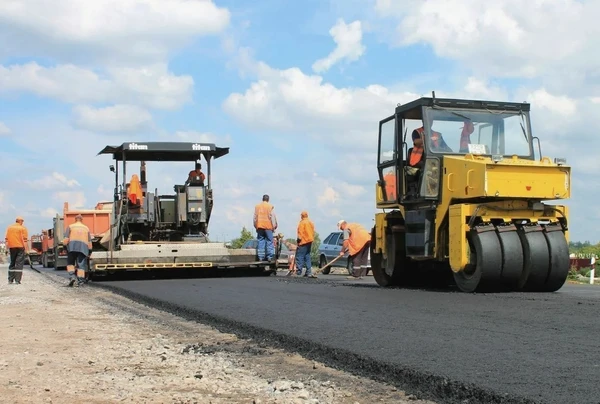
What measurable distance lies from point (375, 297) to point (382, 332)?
3423 mm

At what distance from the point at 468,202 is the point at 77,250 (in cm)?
815

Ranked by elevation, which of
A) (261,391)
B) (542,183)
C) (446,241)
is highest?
(542,183)

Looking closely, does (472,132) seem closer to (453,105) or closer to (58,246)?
(453,105)

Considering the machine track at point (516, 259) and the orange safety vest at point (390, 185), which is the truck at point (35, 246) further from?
the machine track at point (516, 259)

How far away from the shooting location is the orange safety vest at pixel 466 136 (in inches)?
429

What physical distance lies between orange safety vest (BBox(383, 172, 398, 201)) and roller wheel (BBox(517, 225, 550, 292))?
2265mm

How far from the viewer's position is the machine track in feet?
31.9

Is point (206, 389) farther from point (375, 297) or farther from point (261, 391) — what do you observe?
point (375, 297)

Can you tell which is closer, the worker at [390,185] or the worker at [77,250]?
the worker at [390,185]

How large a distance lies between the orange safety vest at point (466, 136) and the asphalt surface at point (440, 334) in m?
2.02

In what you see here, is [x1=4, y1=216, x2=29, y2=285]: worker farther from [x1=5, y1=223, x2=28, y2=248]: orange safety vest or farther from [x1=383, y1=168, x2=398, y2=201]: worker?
[x1=383, y1=168, x2=398, y2=201]: worker

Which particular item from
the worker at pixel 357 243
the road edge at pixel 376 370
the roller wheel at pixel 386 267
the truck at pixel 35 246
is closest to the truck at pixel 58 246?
the truck at pixel 35 246

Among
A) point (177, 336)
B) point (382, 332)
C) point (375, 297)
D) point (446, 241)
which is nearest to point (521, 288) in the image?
point (446, 241)

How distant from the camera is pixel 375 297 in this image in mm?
9844
